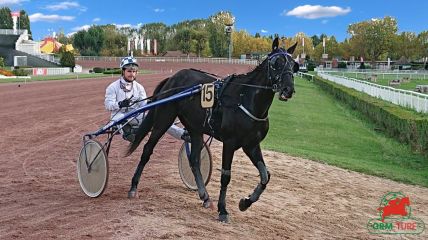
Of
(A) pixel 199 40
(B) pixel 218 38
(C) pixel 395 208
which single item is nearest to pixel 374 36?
(B) pixel 218 38

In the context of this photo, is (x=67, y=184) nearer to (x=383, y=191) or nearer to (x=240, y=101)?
(x=240, y=101)

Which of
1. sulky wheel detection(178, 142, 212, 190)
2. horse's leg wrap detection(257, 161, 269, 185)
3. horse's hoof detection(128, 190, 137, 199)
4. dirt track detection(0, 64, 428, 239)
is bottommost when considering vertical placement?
dirt track detection(0, 64, 428, 239)

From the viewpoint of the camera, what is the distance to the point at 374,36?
318 ft

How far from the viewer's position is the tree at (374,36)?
317 ft

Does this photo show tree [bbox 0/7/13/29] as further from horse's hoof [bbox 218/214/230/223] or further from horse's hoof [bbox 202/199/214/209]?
horse's hoof [bbox 218/214/230/223]

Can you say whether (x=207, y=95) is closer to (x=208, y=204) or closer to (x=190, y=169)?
(x=208, y=204)

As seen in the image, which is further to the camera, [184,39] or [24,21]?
[24,21]

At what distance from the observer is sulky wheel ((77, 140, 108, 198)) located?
19.6 ft

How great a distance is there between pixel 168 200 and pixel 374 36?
320 ft

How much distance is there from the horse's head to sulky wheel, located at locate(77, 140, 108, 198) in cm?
228

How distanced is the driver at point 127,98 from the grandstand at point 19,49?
208 feet

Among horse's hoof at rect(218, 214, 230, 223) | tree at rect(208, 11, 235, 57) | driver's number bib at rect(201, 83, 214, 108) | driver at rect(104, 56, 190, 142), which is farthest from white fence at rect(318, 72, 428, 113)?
tree at rect(208, 11, 235, 57)

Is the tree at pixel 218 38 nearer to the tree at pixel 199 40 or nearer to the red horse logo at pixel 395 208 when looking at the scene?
the tree at pixel 199 40

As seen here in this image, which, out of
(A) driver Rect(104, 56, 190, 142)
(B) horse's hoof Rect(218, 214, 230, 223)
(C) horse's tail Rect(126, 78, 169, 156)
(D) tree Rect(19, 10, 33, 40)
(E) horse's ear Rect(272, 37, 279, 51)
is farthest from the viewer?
(D) tree Rect(19, 10, 33, 40)
